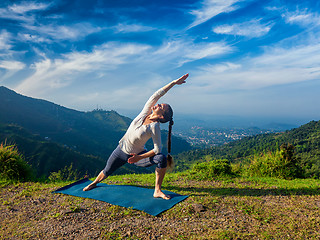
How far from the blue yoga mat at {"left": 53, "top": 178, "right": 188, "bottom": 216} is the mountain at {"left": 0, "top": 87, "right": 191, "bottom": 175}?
4904 cm

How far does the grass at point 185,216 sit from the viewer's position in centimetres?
285

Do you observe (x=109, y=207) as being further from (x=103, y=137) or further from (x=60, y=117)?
(x=60, y=117)

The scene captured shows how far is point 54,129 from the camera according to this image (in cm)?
9244

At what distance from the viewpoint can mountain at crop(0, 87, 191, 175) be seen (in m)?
54.3

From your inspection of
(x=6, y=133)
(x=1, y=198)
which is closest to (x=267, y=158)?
(x=1, y=198)

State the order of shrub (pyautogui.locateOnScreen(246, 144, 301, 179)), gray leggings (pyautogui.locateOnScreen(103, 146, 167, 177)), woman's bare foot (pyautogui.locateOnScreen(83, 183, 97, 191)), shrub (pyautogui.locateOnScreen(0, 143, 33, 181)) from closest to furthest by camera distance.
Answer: gray leggings (pyautogui.locateOnScreen(103, 146, 167, 177)) < woman's bare foot (pyautogui.locateOnScreen(83, 183, 97, 191)) < shrub (pyautogui.locateOnScreen(0, 143, 33, 181)) < shrub (pyautogui.locateOnScreen(246, 144, 301, 179))

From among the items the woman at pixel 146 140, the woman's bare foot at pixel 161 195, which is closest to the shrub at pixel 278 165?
the woman's bare foot at pixel 161 195

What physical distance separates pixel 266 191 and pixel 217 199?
1304 millimetres

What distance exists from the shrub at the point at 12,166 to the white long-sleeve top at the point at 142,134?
3430mm

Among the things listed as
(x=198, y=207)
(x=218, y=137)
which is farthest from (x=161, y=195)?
(x=218, y=137)

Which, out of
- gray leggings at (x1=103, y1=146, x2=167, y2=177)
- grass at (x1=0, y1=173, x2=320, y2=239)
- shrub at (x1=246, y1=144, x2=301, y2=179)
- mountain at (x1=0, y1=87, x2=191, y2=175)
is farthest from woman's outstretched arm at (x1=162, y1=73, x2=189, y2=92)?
mountain at (x1=0, y1=87, x2=191, y2=175)

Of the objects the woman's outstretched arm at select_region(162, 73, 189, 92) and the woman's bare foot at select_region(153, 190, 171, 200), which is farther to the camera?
the woman's outstretched arm at select_region(162, 73, 189, 92)

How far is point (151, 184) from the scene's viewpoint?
208 inches

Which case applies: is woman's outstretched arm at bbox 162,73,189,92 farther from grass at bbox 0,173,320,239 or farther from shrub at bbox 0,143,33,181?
shrub at bbox 0,143,33,181
